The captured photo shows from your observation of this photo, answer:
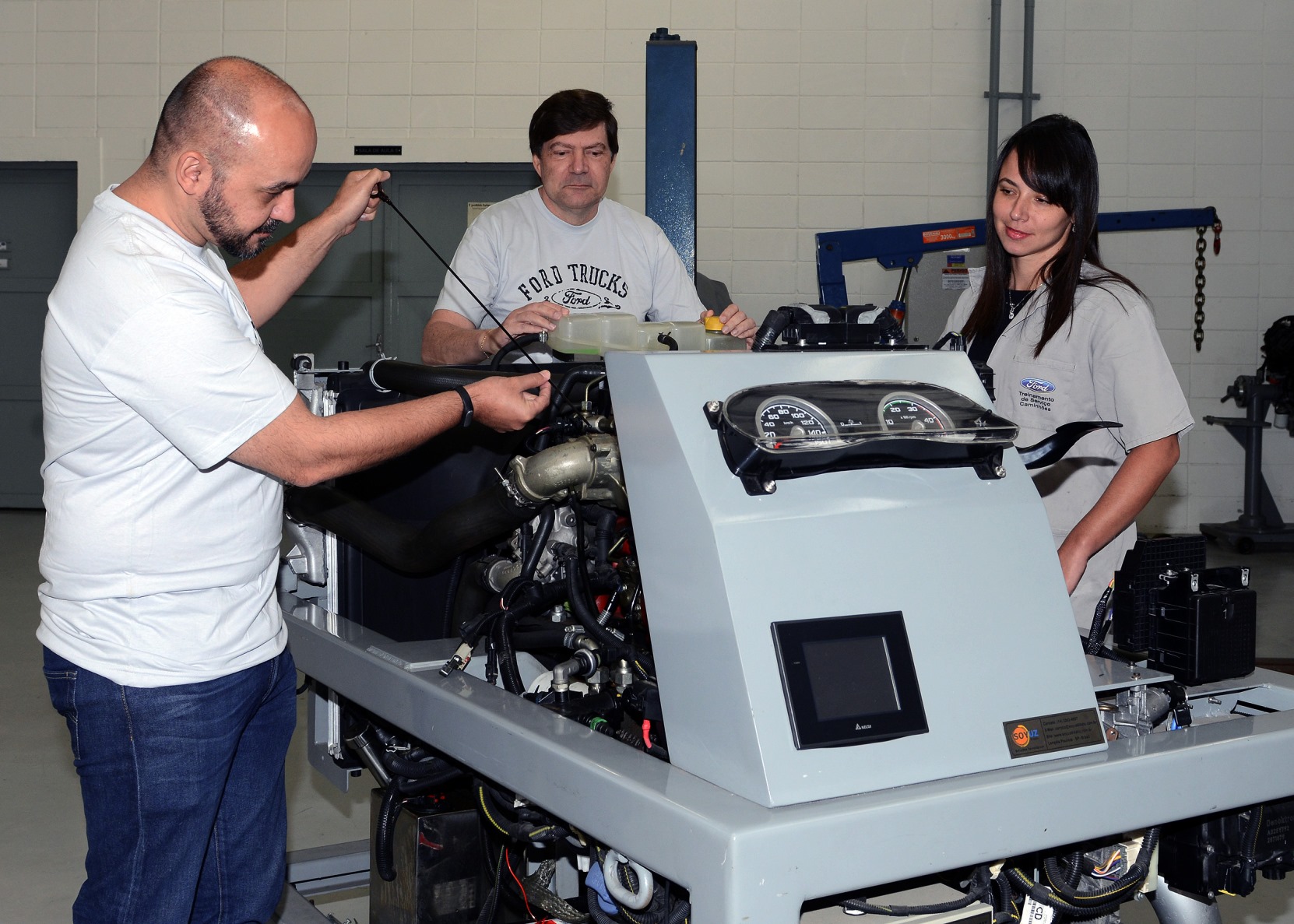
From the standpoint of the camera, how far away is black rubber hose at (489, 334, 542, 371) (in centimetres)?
177

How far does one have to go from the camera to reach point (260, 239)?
1541mm

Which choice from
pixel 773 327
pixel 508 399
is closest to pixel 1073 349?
pixel 773 327

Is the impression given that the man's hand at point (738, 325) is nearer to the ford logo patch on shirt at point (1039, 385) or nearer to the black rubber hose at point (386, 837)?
the ford logo patch on shirt at point (1039, 385)

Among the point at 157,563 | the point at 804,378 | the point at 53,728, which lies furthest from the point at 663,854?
the point at 53,728

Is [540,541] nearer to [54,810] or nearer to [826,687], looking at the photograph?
[826,687]

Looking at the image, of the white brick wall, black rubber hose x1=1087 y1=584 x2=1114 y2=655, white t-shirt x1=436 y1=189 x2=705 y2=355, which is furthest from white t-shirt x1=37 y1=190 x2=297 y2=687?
the white brick wall

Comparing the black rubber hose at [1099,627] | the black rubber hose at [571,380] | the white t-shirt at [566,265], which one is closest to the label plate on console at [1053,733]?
the black rubber hose at [1099,627]

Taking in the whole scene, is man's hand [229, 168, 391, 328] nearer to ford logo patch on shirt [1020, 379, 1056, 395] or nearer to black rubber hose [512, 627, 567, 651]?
black rubber hose [512, 627, 567, 651]

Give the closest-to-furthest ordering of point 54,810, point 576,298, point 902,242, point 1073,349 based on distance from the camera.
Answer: point 1073,349
point 576,298
point 54,810
point 902,242

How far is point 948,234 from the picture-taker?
21.2 ft

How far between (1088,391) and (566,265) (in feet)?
3.79

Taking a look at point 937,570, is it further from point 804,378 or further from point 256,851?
point 256,851

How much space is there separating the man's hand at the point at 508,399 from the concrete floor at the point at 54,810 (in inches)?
59.3

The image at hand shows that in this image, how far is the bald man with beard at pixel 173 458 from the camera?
1353mm
